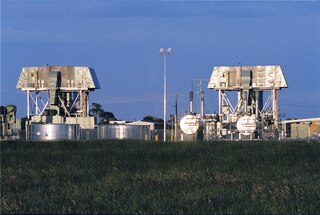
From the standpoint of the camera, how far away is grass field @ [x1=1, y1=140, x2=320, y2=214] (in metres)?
11.6

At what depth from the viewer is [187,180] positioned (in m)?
15.0

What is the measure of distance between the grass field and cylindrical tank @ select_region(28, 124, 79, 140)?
109 ft

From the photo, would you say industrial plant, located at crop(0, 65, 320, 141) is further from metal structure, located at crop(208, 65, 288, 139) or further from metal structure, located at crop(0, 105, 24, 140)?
metal structure, located at crop(0, 105, 24, 140)

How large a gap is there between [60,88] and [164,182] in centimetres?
5991

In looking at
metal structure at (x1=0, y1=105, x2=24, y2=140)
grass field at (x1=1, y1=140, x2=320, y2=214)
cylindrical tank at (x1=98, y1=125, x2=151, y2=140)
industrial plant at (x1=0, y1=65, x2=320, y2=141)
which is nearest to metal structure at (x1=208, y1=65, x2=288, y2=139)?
industrial plant at (x1=0, y1=65, x2=320, y2=141)

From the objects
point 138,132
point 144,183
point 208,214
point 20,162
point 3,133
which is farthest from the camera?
point 138,132

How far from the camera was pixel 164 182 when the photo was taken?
14797mm

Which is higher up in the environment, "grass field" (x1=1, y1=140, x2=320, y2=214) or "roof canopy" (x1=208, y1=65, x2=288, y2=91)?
"roof canopy" (x1=208, y1=65, x2=288, y2=91)

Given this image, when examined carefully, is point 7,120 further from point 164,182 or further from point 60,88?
point 164,182

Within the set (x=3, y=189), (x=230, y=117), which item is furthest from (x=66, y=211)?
(x=230, y=117)

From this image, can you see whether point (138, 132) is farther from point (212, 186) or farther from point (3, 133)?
point (212, 186)

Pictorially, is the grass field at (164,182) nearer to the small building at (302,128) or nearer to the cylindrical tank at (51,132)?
the cylindrical tank at (51,132)

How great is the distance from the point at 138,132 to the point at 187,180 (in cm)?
4396

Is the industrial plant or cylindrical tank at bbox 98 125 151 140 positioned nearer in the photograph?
cylindrical tank at bbox 98 125 151 140
